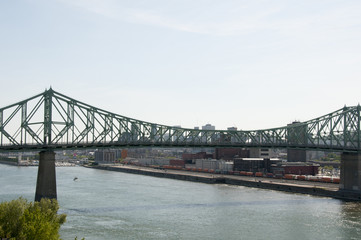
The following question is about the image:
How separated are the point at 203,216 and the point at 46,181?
58.7 feet

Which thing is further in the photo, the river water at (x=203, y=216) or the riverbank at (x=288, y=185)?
the riverbank at (x=288, y=185)

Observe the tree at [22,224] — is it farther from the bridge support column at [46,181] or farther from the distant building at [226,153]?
the distant building at [226,153]

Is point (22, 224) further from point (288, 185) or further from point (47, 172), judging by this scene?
A: point (288, 185)

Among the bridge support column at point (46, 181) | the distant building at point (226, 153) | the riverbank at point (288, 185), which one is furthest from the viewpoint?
the distant building at point (226, 153)

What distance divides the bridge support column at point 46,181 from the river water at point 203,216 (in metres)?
2.52

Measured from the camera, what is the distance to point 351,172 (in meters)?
72.8

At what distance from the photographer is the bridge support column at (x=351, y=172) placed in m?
71.0

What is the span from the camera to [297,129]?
289ft

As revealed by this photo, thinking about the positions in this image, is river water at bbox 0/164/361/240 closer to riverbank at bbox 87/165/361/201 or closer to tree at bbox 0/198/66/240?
riverbank at bbox 87/165/361/201

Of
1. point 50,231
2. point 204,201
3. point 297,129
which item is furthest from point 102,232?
point 297,129

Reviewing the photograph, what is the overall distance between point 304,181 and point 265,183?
9.12 meters

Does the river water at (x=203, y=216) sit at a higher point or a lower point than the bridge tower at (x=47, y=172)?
lower

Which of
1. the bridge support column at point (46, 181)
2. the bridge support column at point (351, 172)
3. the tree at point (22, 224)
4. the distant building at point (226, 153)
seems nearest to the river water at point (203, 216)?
the bridge support column at point (46, 181)

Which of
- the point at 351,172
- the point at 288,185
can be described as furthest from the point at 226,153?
the point at 351,172
